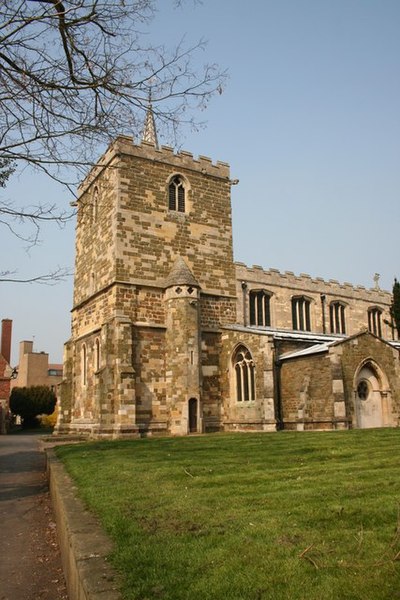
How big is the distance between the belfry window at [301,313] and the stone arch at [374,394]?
9567 mm

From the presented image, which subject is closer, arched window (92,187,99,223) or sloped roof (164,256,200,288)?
sloped roof (164,256,200,288)

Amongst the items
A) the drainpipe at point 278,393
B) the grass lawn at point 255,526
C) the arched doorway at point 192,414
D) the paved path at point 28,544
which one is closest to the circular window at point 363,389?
the drainpipe at point 278,393

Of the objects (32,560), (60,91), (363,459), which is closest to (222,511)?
(32,560)

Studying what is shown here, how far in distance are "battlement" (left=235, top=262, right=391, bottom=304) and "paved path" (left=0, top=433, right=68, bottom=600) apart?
61.5 feet

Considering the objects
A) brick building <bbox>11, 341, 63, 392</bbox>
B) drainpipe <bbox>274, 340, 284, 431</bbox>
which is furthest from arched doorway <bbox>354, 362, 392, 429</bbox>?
brick building <bbox>11, 341, 63, 392</bbox>

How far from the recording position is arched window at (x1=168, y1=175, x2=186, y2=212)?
25266 millimetres

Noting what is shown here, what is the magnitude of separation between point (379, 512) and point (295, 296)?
26449 mm

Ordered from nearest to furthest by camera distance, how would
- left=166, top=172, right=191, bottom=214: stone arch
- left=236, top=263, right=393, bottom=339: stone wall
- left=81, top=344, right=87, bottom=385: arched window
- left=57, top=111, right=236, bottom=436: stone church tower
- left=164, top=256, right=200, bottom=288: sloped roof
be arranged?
left=57, top=111, right=236, bottom=436: stone church tower
left=164, top=256, right=200, bottom=288: sloped roof
left=166, top=172, right=191, bottom=214: stone arch
left=81, top=344, right=87, bottom=385: arched window
left=236, top=263, right=393, bottom=339: stone wall

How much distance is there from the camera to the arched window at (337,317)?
A: 109ft

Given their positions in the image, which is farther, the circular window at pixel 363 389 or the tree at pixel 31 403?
the tree at pixel 31 403

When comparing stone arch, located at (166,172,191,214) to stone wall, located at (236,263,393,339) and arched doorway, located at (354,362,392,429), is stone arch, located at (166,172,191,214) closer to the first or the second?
stone wall, located at (236,263,393,339)

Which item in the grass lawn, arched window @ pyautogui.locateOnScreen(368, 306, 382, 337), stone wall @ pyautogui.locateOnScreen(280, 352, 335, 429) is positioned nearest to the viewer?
→ the grass lawn

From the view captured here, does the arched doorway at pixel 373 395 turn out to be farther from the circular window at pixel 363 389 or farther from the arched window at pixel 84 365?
the arched window at pixel 84 365

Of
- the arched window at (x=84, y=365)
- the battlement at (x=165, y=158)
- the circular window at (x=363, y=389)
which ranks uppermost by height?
the battlement at (x=165, y=158)
